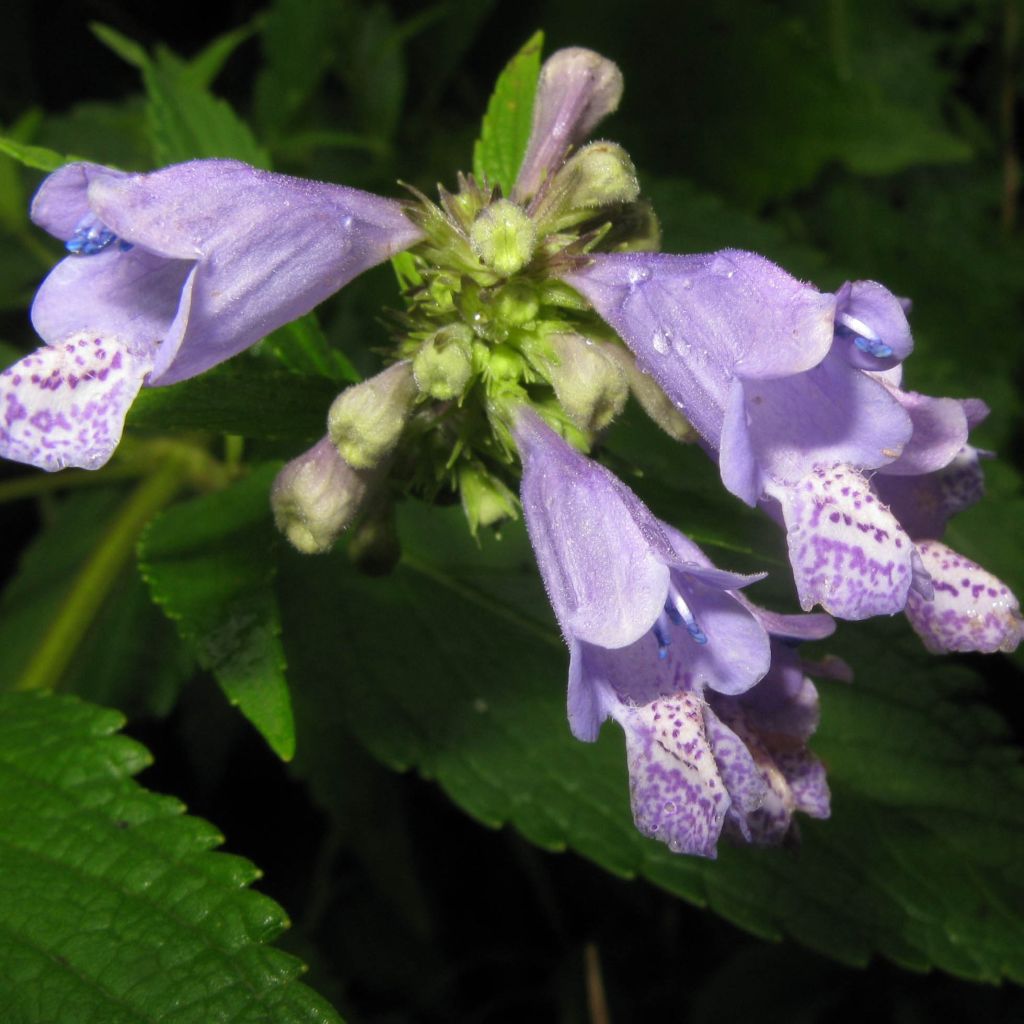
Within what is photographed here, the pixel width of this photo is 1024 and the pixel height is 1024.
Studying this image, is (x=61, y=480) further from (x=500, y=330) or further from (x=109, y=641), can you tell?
(x=500, y=330)

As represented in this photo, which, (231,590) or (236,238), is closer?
(236,238)

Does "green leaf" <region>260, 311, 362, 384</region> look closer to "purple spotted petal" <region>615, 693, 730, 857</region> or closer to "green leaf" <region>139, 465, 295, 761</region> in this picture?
"green leaf" <region>139, 465, 295, 761</region>

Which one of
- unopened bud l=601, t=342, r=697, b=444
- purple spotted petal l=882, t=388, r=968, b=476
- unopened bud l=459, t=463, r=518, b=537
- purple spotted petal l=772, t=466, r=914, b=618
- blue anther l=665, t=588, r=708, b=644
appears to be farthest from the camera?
unopened bud l=459, t=463, r=518, b=537

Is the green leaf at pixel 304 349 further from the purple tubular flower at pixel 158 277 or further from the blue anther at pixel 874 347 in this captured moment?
the blue anther at pixel 874 347

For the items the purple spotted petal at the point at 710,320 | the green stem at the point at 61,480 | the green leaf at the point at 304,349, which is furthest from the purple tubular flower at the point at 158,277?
the green stem at the point at 61,480

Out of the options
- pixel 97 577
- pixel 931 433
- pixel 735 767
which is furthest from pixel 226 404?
pixel 97 577

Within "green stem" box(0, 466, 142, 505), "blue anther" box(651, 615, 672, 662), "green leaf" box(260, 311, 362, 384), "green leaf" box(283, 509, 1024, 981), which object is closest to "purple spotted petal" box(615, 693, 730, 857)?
"blue anther" box(651, 615, 672, 662)
